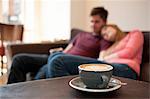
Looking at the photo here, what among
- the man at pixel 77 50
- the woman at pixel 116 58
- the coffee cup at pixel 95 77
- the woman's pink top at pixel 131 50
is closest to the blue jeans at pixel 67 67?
the woman at pixel 116 58

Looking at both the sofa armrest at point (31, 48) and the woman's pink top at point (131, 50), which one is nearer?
the woman's pink top at point (131, 50)

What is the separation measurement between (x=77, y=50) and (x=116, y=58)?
55 centimetres

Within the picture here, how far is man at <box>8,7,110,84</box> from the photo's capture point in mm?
2133

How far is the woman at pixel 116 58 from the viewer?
1.71 metres

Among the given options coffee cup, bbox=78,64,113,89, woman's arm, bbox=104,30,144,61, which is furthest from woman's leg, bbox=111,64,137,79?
coffee cup, bbox=78,64,113,89

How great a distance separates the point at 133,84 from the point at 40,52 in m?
1.59

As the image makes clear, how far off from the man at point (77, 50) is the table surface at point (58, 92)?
3.57 feet

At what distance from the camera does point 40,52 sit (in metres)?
2.52

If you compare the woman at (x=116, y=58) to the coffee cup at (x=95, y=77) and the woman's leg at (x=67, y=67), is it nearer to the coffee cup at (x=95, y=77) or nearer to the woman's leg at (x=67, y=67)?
the woman's leg at (x=67, y=67)

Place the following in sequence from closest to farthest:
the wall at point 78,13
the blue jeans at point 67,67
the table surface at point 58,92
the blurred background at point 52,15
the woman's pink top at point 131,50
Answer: the table surface at point 58,92, the blue jeans at point 67,67, the woman's pink top at point 131,50, the blurred background at point 52,15, the wall at point 78,13

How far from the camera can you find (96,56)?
234 centimetres

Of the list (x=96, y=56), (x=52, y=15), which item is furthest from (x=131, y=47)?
(x=52, y=15)

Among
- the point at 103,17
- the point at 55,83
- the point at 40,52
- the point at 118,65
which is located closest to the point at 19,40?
the point at 40,52

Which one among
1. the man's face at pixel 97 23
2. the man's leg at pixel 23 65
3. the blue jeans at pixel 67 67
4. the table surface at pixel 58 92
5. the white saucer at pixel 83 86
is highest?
the man's face at pixel 97 23
